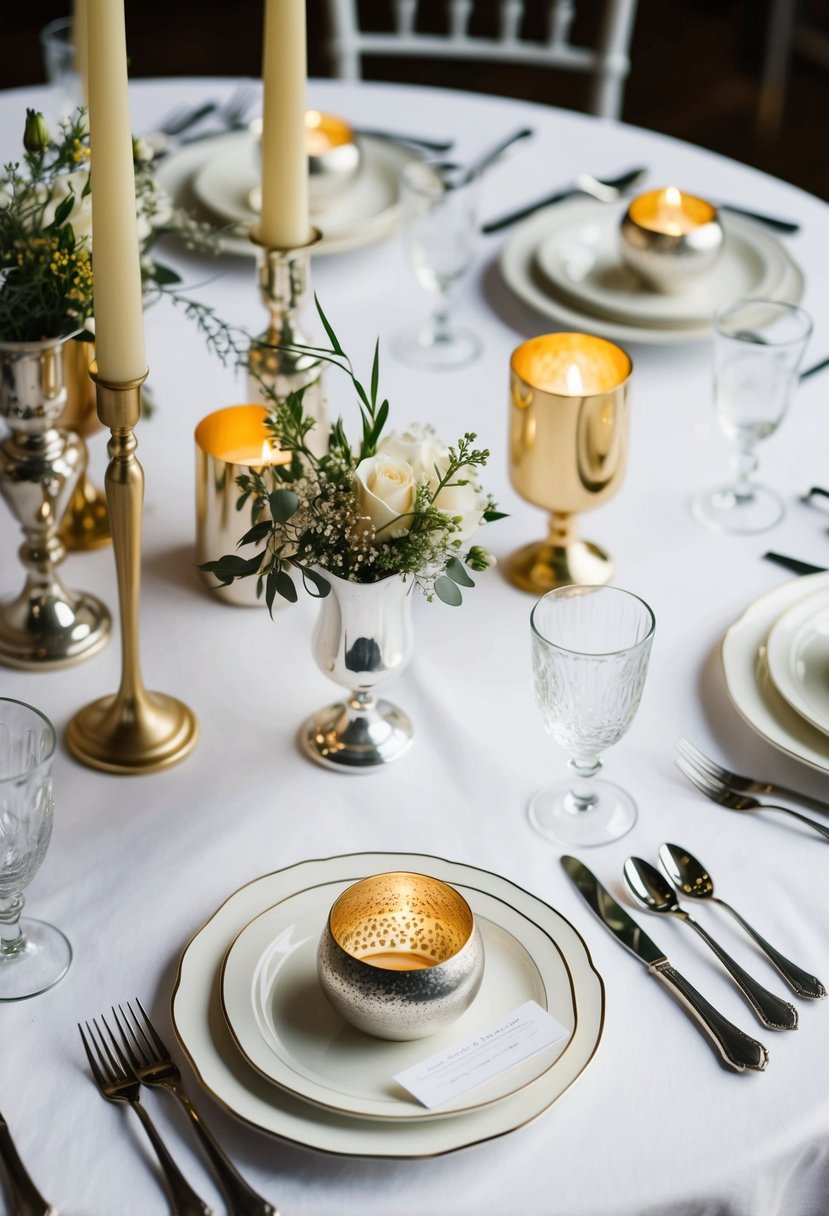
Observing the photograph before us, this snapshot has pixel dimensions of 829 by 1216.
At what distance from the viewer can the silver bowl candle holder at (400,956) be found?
0.73 metres

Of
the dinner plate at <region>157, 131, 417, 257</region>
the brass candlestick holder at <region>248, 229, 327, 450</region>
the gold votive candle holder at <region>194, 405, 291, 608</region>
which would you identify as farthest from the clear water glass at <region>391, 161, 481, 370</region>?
the gold votive candle holder at <region>194, 405, 291, 608</region>

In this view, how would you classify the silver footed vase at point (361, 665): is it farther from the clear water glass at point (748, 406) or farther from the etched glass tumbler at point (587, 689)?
the clear water glass at point (748, 406)

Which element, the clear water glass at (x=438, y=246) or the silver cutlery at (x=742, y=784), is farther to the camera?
the clear water glass at (x=438, y=246)

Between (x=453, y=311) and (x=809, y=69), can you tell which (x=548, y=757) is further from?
(x=809, y=69)

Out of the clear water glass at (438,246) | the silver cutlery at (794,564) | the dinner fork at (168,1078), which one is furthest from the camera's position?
the clear water glass at (438,246)

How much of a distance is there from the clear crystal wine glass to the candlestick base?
0.47ft

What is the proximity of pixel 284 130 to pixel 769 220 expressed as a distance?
2.62 ft

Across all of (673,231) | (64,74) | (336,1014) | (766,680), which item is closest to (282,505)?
(336,1014)

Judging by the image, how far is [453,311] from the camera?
1532 mm

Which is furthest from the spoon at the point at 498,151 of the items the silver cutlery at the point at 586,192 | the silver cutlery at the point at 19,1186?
the silver cutlery at the point at 19,1186

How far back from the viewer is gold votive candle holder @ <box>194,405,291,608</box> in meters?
1.08

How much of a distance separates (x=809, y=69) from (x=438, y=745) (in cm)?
378

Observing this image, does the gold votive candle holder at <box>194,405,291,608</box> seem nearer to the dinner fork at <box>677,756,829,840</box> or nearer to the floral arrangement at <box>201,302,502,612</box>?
the floral arrangement at <box>201,302,502,612</box>

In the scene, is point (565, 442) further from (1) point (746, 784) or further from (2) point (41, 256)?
(2) point (41, 256)
